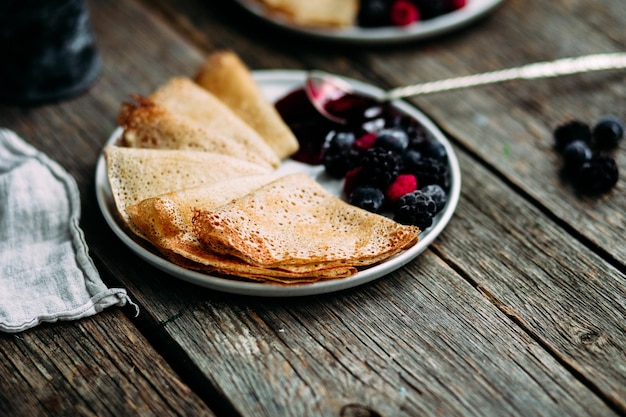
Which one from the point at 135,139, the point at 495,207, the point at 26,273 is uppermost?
the point at 135,139

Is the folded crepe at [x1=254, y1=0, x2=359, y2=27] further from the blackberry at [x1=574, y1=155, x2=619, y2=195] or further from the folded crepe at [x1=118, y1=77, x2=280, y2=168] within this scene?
the blackberry at [x1=574, y1=155, x2=619, y2=195]

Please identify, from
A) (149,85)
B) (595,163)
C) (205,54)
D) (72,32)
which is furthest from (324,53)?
(595,163)

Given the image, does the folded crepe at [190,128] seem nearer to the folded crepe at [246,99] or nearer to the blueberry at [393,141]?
the folded crepe at [246,99]

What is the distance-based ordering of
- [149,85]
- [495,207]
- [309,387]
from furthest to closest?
[149,85] → [495,207] → [309,387]

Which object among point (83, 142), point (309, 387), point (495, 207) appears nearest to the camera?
point (309, 387)

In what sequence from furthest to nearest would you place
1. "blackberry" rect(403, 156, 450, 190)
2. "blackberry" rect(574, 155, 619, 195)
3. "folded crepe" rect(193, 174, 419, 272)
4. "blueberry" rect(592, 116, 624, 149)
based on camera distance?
"blueberry" rect(592, 116, 624, 149), "blackberry" rect(574, 155, 619, 195), "blackberry" rect(403, 156, 450, 190), "folded crepe" rect(193, 174, 419, 272)

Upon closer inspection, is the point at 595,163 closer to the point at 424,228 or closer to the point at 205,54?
the point at 424,228

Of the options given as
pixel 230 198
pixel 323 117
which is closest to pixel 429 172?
pixel 323 117

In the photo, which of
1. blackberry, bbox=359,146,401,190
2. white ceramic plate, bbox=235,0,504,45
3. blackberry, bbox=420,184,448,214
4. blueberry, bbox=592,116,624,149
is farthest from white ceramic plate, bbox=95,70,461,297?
blueberry, bbox=592,116,624,149
